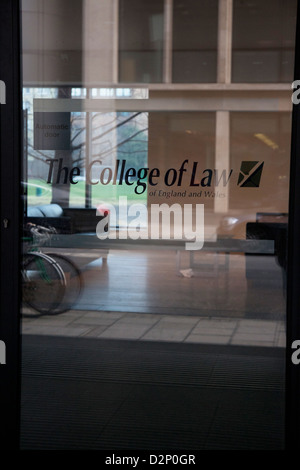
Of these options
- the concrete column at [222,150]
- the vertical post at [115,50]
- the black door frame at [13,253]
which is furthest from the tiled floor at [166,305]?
the vertical post at [115,50]

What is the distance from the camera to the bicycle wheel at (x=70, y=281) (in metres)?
4.03

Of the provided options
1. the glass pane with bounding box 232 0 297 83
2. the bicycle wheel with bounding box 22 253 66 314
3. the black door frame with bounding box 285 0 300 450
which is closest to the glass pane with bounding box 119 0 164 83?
the glass pane with bounding box 232 0 297 83

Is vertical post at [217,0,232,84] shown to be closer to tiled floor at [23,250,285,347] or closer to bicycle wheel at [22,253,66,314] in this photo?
tiled floor at [23,250,285,347]

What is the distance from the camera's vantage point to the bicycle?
3266mm

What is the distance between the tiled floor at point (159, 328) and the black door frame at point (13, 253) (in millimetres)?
897

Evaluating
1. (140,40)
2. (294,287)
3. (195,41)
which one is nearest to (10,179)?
(294,287)

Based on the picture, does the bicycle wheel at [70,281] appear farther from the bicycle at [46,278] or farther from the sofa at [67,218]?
the sofa at [67,218]

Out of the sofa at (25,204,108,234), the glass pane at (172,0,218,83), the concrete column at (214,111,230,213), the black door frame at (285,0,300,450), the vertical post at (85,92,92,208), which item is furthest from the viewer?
the glass pane at (172,0,218,83)

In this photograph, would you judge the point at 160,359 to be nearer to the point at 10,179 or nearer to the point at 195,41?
the point at 10,179

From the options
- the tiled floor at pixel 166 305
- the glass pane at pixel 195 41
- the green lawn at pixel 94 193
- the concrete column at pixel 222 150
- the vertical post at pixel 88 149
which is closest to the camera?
the green lawn at pixel 94 193

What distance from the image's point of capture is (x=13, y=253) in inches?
111

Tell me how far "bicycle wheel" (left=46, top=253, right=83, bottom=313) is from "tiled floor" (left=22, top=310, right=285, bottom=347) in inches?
2.7
